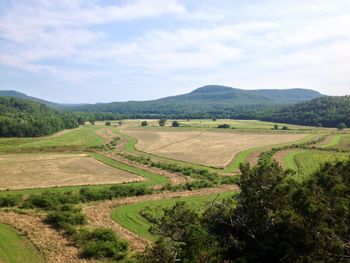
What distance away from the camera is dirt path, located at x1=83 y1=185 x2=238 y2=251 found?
31720 mm

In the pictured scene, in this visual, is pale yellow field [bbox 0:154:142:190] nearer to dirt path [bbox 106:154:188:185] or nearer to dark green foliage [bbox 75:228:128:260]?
dirt path [bbox 106:154:188:185]

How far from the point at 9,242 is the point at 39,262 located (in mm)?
4937

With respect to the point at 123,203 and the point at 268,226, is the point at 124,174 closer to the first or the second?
the point at 123,203

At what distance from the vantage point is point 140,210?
4103 centimetres

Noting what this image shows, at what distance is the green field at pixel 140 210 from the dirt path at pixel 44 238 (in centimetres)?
694

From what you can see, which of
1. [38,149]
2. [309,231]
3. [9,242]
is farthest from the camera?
[38,149]

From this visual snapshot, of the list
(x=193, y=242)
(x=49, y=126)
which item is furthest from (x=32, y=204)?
(x=49, y=126)

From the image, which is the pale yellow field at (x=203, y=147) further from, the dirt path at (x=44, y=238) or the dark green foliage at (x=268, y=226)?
the dark green foliage at (x=268, y=226)

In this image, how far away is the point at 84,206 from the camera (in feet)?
139

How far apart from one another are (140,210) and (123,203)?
3988 millimetres

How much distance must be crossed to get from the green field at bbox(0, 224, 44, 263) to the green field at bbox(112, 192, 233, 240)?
959cm

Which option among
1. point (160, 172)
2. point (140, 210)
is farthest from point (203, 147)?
point (140, 210)

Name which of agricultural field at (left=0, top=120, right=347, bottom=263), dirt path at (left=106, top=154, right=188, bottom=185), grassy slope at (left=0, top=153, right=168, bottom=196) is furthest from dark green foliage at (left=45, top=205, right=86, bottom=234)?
dirt path at (left=106, top=154, right=188, bottom=185)

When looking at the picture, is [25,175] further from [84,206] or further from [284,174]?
[284,174]
